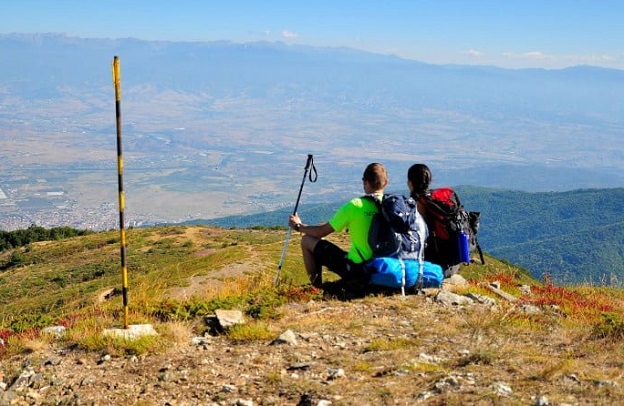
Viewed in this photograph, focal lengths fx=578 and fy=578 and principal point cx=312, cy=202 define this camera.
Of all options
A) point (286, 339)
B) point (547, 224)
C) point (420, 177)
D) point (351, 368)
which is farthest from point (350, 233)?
point (547, 224)

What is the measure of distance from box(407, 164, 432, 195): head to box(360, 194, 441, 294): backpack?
74 cm

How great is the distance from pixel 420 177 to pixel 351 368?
4.51m

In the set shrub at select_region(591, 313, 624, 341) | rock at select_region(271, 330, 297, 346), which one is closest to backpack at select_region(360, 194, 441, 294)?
rock at select_region(271, 330, 297, 346)

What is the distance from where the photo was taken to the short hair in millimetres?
9242

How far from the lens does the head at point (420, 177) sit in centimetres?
994

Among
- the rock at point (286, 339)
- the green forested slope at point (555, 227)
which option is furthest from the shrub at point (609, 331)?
the green forested slope at point (555, 227)

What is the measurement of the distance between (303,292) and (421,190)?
8.90ft

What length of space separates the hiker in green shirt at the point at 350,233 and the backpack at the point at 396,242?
0.40ft

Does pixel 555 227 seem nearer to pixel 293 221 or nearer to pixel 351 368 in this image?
pixel 293 221

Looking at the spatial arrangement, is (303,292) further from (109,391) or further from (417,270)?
(109,391)

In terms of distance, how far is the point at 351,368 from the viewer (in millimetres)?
6289

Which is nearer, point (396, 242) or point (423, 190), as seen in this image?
point (396, 242)

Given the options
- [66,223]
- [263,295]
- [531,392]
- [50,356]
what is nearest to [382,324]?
[263,295]

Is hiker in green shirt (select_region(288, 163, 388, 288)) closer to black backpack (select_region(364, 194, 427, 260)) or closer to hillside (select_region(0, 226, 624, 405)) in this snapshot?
black backpack (select_region(364, 194, 427, 260))
